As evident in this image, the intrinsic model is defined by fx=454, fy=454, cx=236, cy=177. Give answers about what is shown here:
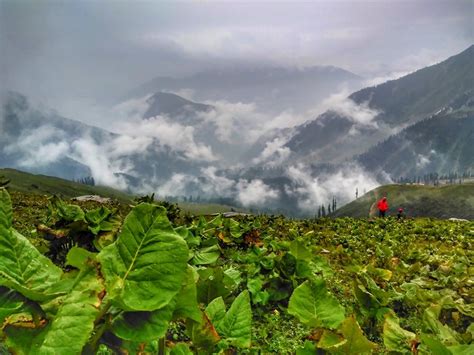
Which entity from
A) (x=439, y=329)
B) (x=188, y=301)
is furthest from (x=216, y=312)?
(x=439, y=329)

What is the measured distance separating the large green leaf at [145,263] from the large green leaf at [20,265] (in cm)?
26

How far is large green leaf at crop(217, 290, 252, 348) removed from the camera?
8.02ft

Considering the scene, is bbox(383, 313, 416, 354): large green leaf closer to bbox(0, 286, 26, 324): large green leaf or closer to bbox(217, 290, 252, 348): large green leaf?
bbox(217, 290, 252, 348): large green leaf

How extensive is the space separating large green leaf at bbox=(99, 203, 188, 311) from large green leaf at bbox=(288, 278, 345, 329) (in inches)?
39.9

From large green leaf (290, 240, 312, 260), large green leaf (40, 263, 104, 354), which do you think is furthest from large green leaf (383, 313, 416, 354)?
large green leaf (290, 240, 312, 260)

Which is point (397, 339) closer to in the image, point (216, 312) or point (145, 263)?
point (216, 312)

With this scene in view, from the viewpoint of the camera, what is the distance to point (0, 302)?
1590 millimetres

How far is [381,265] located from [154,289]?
49.8ft

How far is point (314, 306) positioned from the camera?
7.98 feet

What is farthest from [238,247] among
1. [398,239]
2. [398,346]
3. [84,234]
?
[398,346]

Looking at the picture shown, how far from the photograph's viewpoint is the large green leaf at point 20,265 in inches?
62.7

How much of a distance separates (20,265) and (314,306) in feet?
4.83

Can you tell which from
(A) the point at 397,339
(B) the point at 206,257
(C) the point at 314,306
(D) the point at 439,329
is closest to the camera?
(C) the point at 314,306

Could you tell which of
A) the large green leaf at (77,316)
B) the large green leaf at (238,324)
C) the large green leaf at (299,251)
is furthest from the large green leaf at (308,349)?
the large green leaf at (299,251)
